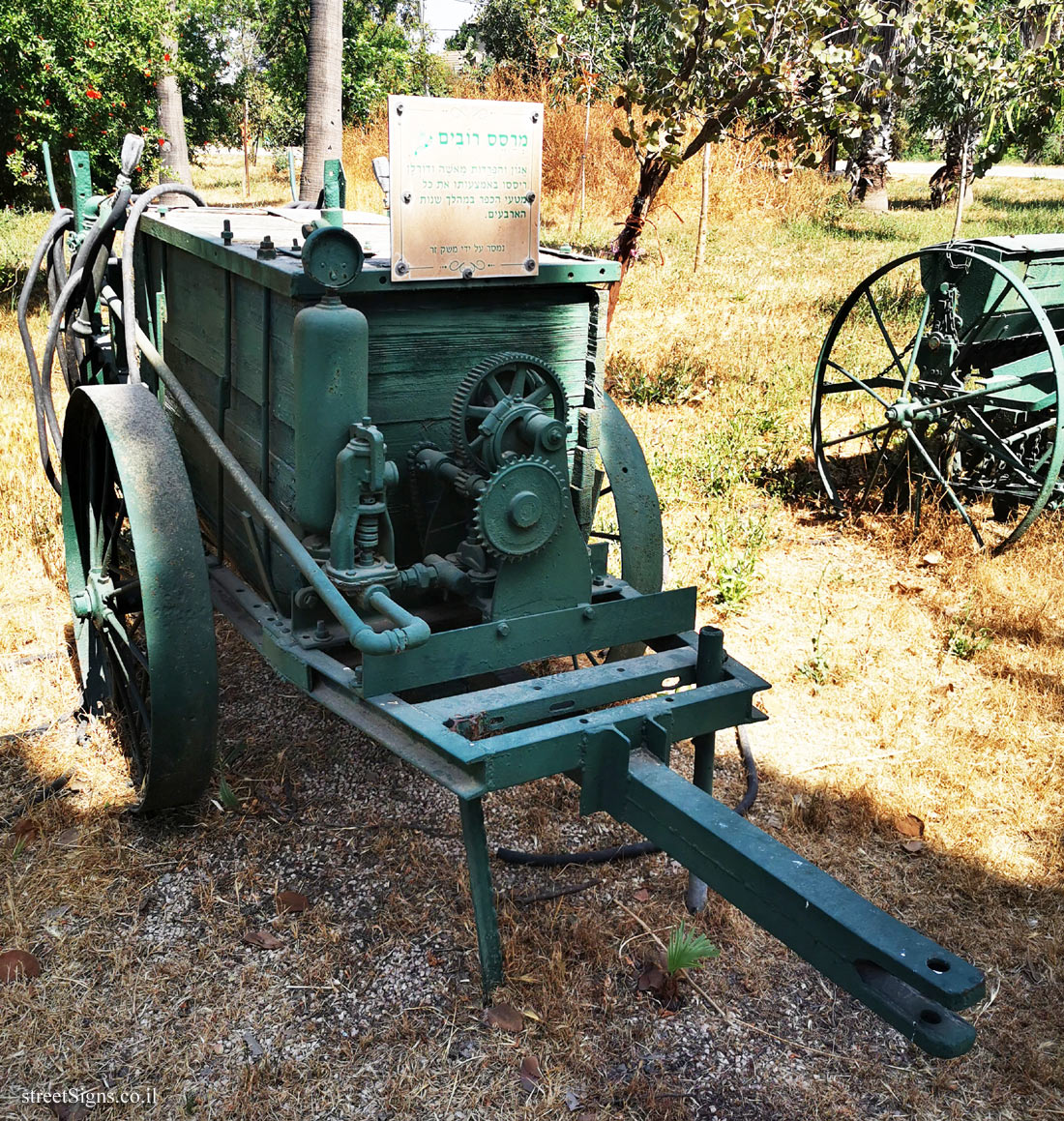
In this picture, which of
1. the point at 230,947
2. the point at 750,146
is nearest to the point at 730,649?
the point at 230,947

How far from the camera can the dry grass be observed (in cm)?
234

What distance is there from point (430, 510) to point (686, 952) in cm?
132

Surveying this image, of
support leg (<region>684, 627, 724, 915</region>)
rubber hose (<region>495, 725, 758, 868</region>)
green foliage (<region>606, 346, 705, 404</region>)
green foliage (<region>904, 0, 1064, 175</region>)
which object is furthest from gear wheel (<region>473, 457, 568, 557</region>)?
green foliage (<region>904, 0, 1064, 175</region>)

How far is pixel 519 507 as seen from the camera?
8.41 feet

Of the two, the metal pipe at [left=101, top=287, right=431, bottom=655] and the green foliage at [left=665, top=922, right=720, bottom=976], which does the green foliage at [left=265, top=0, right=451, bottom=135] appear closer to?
the metal pipe at [left=101, top=287, right=431, bottom=655]

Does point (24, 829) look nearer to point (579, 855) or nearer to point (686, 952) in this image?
point (579, 855)

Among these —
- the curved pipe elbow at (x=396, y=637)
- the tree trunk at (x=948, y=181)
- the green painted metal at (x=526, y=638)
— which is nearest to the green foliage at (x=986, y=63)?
the tree trunk at (x=948, y=181)

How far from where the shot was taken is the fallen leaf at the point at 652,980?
2.58 m

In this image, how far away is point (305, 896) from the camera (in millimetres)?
2869

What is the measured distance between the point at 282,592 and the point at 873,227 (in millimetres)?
13511

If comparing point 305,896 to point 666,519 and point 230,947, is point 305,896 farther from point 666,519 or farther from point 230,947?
point 666,519

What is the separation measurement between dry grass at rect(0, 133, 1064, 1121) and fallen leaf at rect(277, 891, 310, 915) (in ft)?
0.11

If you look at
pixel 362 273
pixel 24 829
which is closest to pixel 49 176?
pixel 362 273

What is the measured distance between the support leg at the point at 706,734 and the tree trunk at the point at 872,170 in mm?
16424
